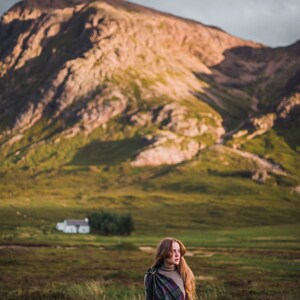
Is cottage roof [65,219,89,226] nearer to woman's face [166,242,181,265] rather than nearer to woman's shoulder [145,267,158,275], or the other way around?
woman's shoulder [145,267,158,275]

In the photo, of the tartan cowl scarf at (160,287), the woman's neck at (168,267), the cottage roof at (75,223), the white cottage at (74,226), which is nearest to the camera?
the tartan cowl scarf at (160,287)

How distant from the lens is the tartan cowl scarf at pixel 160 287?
13344mm

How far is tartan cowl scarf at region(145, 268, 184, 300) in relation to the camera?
13344 mm

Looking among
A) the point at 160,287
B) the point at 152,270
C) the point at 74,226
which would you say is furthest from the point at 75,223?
the point at 160,287

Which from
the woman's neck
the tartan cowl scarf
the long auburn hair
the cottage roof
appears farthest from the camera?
the cottage roof

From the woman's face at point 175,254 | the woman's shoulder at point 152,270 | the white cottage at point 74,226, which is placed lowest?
the white cottage at point 74,226

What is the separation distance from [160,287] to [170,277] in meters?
0.38

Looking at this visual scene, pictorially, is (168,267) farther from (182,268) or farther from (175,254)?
(175,254)

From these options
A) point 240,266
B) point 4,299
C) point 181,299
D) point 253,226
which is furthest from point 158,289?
point 253,226

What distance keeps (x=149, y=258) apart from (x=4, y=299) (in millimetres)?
62215

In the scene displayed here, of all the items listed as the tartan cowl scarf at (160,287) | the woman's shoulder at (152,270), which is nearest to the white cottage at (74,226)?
the woman's shoulder at (152,270)

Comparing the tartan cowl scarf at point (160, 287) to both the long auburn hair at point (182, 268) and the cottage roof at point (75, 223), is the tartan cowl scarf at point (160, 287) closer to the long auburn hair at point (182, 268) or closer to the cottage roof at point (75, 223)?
the long auburn hair at point (182, 268)

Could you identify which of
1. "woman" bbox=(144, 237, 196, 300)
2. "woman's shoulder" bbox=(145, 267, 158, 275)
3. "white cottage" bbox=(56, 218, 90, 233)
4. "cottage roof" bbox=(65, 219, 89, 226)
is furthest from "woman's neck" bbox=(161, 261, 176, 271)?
"cottage roof" bbox=(65, 219, 89, 226)

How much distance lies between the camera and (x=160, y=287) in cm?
1349
